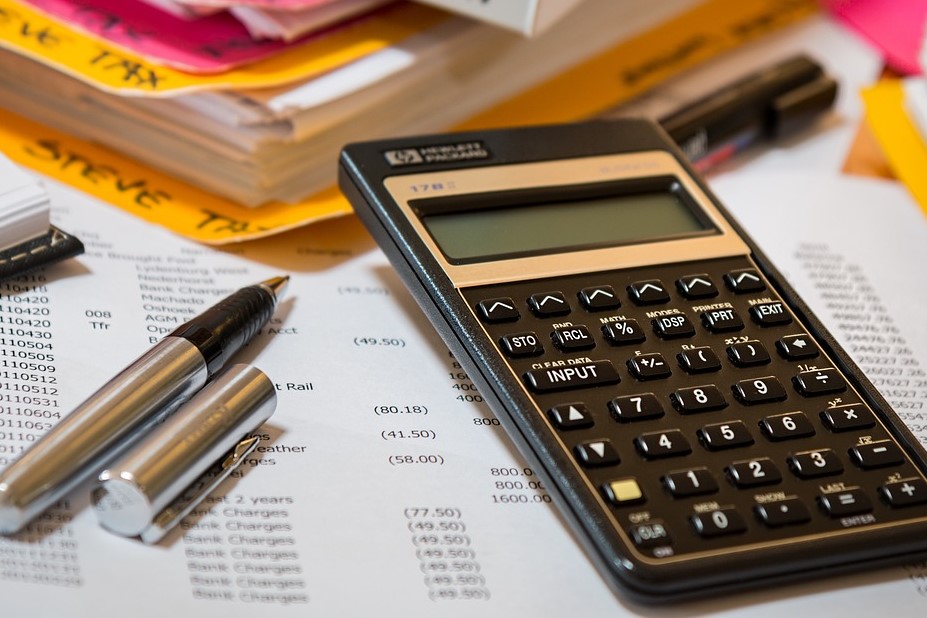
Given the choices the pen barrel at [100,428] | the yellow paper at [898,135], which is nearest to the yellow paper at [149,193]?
the pen barrel at [100,428]

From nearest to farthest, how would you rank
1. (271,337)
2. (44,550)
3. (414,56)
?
1. (44,550)
2. (271,337)
3. (414,56)

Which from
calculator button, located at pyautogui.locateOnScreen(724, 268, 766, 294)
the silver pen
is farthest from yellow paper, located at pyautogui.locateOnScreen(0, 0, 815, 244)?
calculator button, located at pyautogui.locateOnScreen(724, 268, 766, 294)

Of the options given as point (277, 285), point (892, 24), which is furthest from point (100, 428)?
point (892, 24)

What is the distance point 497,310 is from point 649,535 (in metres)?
0.12

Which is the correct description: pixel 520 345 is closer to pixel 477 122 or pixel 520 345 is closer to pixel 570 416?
pixel 570 416

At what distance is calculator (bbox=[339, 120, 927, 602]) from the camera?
1.34 ft

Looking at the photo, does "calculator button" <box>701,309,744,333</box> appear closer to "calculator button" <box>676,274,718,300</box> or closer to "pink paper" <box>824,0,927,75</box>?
"calculator button" <box>676,274,718,300</box>

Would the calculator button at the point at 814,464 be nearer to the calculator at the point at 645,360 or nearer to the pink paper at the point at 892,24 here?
the calculator at the point at 645,360

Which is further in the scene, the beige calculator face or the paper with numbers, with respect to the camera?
the beige calculator face

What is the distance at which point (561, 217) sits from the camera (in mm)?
544

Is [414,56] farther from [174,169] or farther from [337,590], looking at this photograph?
[337,590]

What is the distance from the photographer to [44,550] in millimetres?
388

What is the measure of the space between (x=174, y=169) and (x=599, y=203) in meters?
0.24

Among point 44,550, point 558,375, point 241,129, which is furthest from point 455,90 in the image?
point 44,550
